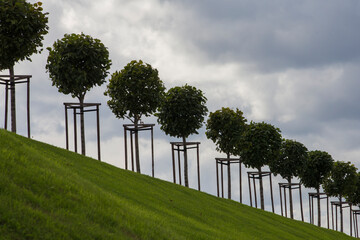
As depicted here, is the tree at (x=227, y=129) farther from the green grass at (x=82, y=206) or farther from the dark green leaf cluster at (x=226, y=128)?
the green grass at (x=82, y=206)

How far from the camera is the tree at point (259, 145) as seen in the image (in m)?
45.9

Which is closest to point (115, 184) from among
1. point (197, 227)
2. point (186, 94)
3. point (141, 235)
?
point (197, 227)

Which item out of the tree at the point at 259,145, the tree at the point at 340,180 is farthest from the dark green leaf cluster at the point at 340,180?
the tree at the point at 259,145

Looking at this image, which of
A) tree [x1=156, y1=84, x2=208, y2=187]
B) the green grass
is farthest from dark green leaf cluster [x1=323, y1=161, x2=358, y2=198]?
the green grass

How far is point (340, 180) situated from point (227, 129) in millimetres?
23784

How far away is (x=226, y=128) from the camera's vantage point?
44.4 metres

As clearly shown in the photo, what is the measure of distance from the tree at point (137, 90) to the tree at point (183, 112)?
399cm

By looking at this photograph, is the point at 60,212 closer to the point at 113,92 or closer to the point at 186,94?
the point at 113,92

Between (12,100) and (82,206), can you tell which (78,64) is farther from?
(82,206)

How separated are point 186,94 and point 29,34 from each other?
17.4 meters

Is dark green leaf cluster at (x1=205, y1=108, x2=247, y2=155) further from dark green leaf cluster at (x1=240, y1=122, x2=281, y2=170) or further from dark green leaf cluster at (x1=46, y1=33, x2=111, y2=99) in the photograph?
dark green leaf cluster at (x1=46, y1=33, x2=111, y2=99)

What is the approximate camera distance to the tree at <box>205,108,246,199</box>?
1747 inches

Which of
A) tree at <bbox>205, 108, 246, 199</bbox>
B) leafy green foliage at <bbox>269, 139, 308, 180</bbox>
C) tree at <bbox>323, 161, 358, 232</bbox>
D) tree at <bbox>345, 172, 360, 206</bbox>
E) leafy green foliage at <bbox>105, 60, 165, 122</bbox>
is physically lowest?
tree at <bbox>345, 172, 360, 206</bbox>

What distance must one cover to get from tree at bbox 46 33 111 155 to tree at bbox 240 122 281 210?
18991 mm
